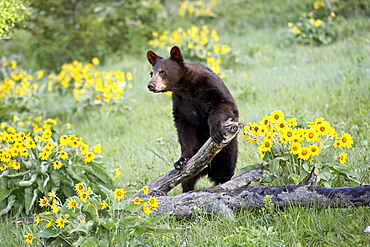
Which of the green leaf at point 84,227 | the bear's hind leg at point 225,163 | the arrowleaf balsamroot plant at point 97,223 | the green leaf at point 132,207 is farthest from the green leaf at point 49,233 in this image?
the bear's hind leg at point 225,163

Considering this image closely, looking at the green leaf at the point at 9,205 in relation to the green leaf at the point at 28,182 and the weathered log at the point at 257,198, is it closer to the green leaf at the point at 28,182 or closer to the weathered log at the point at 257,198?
the green leaf at the point at 28,182

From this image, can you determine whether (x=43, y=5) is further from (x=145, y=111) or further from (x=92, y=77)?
(x=145, y=111)

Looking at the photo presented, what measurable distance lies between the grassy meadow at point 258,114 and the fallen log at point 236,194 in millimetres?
71

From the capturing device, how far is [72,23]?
1026 centimetres

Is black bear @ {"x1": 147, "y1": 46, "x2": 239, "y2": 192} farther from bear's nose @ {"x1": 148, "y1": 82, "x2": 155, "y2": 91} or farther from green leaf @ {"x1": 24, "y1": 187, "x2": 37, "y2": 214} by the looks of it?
green leaf @ {"x1": 24, "y1": 187, "x2": 37, "y2": 214}

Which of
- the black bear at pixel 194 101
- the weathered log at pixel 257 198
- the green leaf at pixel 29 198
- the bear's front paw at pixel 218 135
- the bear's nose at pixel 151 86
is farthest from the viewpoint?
the green leaf at pixel 29 198

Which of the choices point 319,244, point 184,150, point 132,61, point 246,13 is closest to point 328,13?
point 246,13

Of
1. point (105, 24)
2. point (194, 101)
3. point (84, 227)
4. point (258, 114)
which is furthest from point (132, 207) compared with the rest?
point (105, 24)

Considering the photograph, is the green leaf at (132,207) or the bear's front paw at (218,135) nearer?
the green leaf at (132,207)

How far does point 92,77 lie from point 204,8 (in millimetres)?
5830

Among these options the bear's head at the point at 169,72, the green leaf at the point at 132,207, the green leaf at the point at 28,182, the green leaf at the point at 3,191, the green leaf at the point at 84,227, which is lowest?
the green leaf at the point at 3,191

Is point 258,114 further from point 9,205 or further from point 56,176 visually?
point 9,205

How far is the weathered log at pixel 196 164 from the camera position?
3.33 meters

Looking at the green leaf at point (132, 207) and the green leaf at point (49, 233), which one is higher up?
the green leaf at point (132, 207)
